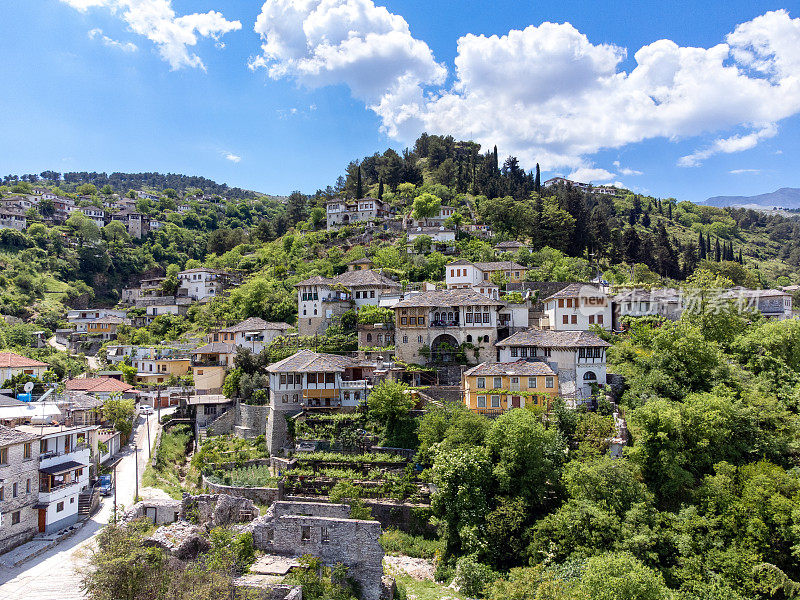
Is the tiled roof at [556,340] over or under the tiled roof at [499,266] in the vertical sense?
under

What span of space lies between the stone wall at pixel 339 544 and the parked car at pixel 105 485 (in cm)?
1609

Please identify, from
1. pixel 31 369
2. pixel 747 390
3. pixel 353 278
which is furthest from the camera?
pixel 353 278

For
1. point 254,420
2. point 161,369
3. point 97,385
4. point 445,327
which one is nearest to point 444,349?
point 445,327

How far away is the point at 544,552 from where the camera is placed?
81.9 ft

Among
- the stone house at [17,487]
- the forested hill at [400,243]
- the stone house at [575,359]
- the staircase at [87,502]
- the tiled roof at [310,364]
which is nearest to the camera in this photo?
the stone house at [17,487]

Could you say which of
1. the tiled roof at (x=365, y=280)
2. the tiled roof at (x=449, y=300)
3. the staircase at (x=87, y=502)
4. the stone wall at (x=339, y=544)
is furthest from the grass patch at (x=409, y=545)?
the tiled roof at (x=365, y=280)

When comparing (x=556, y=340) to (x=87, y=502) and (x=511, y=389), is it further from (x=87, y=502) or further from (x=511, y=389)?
(x=87, y=502)

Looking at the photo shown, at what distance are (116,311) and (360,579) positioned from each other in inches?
2660

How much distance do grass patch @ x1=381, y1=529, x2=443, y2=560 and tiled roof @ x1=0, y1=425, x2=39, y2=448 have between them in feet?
57.8

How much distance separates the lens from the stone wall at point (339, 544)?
20609mm

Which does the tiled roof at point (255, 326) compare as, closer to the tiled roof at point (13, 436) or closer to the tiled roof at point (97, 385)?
the tiled roof at point (97, 385)

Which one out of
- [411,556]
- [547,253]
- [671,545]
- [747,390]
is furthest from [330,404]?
[547,253]

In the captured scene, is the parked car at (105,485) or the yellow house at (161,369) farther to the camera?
the yellow house at (161,369)

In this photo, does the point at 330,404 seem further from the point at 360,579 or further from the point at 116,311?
the point at 116,311
